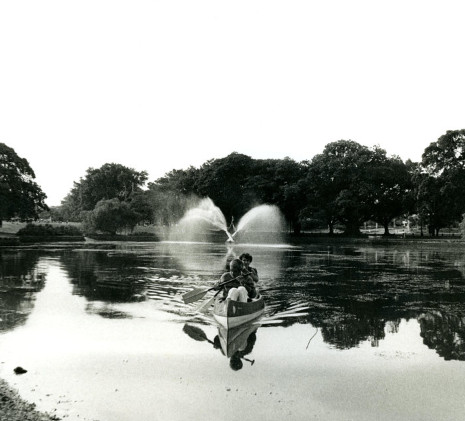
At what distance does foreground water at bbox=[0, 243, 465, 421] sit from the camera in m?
8.95

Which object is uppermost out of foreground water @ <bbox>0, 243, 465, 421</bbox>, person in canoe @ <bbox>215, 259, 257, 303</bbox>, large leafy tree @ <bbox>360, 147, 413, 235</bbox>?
large leafy tree @ <bbox>360, 147, 413, 235</bbox>

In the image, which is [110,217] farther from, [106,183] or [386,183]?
[106,183]

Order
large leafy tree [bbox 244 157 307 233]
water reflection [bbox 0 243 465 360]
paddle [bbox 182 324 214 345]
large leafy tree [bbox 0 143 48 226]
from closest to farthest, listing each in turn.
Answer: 1. paddle [bbox 182 324 214 345]
2. water reflection [bbox 0 243 465 360]
3. large leafy tree [bbox 0 143 48 226]
4. large leafy tree [bbox 244 157 307 233]

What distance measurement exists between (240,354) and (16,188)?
64.6 metres

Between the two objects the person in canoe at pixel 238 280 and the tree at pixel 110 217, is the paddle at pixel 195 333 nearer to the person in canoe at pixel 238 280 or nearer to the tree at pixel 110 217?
the person in canoe at pixel 238 280

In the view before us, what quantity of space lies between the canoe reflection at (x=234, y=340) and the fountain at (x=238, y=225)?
197 feet

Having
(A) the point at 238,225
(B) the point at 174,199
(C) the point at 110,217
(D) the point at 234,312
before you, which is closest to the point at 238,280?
(D) the point at 234,312

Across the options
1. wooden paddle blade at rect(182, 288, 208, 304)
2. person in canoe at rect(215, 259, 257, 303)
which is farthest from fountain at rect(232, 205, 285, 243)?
person in canoe at rect(215, 259, 257, 303)

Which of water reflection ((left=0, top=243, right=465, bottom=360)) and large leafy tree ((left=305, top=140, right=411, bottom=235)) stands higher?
large leafy tree ((left=305, top=140, right=411, bottom=235))

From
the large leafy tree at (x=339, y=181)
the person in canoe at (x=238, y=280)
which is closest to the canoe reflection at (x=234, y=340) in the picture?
the person in canoe at (x=238, y=280)

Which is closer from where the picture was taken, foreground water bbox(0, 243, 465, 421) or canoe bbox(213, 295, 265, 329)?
foreground water bbox(0, 243, 465, 421)

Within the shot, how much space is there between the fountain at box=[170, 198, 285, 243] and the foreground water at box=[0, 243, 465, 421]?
182 ft

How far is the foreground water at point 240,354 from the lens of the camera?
29.4 ft

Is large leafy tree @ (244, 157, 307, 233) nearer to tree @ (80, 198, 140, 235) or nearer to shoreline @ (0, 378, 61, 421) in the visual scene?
tree @ (80, 198, 140, 235)
